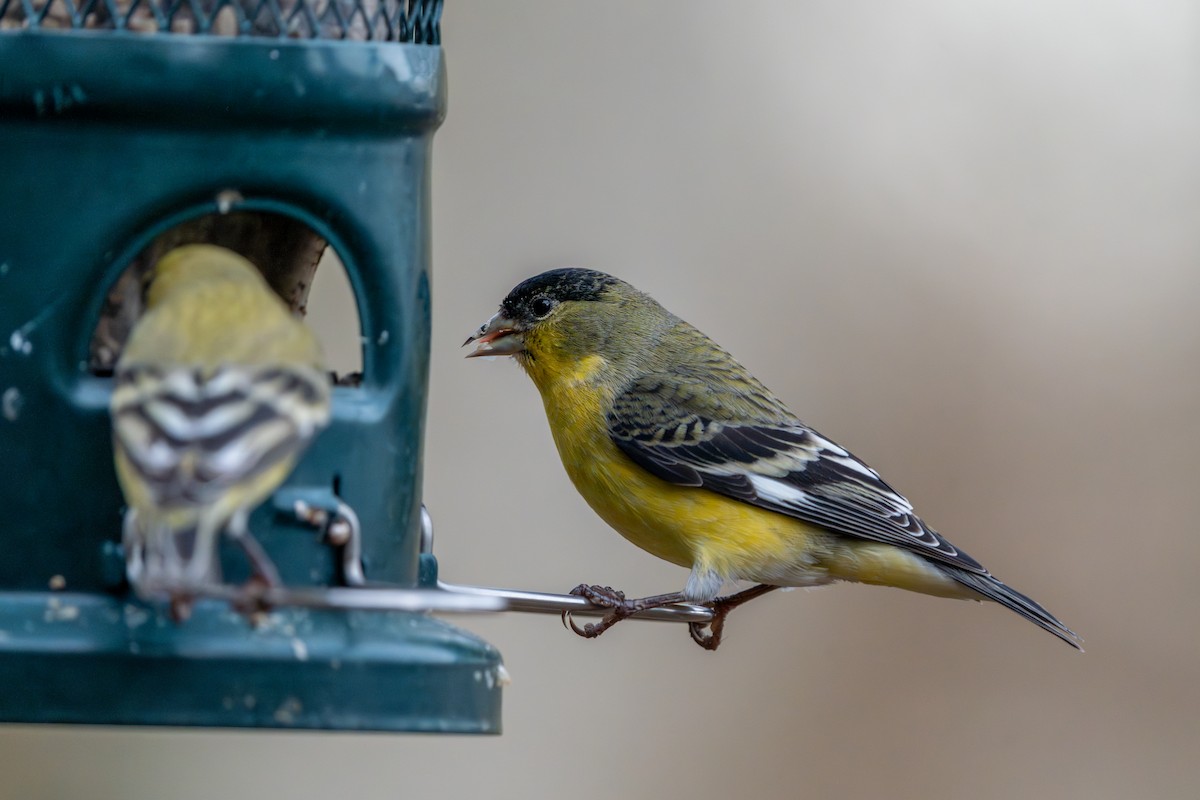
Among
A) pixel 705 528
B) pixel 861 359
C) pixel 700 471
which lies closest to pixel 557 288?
pixel 700 471

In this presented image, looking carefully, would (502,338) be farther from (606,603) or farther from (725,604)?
(606,603)

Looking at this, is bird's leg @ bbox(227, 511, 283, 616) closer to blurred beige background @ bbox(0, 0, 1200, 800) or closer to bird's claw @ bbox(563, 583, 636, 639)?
bird's claw @ bbox(563, 583, 636, 639)

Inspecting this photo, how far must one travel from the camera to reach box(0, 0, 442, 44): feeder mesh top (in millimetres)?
3393

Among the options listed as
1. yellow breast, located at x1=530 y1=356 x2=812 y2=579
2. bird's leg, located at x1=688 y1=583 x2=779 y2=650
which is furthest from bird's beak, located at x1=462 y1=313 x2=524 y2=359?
bird's leg, located at x1=688 y1=583 x2=779 y2=650

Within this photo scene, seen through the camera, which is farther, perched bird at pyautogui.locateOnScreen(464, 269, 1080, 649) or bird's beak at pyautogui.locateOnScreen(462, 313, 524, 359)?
bird's beak at pyautogui.locateOnScreen(462, 313, 524, 359)

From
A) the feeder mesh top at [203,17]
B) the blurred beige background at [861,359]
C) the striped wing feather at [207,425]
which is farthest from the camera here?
the blurred beige background at [861,359]

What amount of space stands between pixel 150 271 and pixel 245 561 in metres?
0.80

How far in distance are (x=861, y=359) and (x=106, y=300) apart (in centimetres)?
526

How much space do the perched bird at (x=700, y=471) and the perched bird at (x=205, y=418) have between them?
192 cm

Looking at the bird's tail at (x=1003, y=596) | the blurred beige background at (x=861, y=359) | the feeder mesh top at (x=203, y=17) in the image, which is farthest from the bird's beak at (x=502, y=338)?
the blurred beige background at (x=861, y=359)

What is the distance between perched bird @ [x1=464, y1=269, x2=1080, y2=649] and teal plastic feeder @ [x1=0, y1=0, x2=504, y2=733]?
4.65ft

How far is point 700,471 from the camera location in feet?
16.4

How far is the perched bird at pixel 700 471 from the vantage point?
499cm

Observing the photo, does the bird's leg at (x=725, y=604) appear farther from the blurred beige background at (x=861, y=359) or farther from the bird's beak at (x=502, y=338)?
the blurred beige background at (x=861, y=359)
